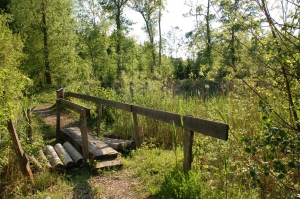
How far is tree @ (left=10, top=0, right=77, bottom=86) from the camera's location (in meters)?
17.1

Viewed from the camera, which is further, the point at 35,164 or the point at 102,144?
the point at 102,144

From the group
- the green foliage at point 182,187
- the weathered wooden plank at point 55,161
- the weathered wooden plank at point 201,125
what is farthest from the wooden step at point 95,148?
the green foliage at point 182,187

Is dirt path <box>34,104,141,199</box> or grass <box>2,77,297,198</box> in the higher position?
grass <box>2,77,297,198</box>

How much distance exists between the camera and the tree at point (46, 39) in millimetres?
17062

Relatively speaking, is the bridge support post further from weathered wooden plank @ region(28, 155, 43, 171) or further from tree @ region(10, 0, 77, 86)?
tree @ region(10, 0, 77, 86)

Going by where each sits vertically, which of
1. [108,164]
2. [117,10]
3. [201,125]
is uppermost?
[117,10]

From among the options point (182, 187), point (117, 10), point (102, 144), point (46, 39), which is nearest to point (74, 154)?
point (102, 144)

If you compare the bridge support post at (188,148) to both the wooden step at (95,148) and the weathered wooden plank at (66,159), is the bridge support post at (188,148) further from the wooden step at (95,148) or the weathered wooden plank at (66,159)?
the weathered wooden plank at (66,159)

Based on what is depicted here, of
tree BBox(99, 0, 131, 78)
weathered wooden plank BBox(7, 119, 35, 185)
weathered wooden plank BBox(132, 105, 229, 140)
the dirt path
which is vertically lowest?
the dirt path

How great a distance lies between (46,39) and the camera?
696 inches

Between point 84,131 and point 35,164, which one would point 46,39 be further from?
point 35,164

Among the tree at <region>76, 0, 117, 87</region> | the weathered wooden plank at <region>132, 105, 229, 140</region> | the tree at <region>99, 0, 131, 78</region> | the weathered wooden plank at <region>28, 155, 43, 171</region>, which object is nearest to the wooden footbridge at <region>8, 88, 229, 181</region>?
the weathered wooden plank at <region>132, 105, 229, 140</region>

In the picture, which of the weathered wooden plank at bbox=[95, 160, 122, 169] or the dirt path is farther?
the weathered wooden plank at bbox=[95, 160, 122, 169]

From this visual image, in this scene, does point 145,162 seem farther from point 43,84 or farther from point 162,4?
point 162,4
